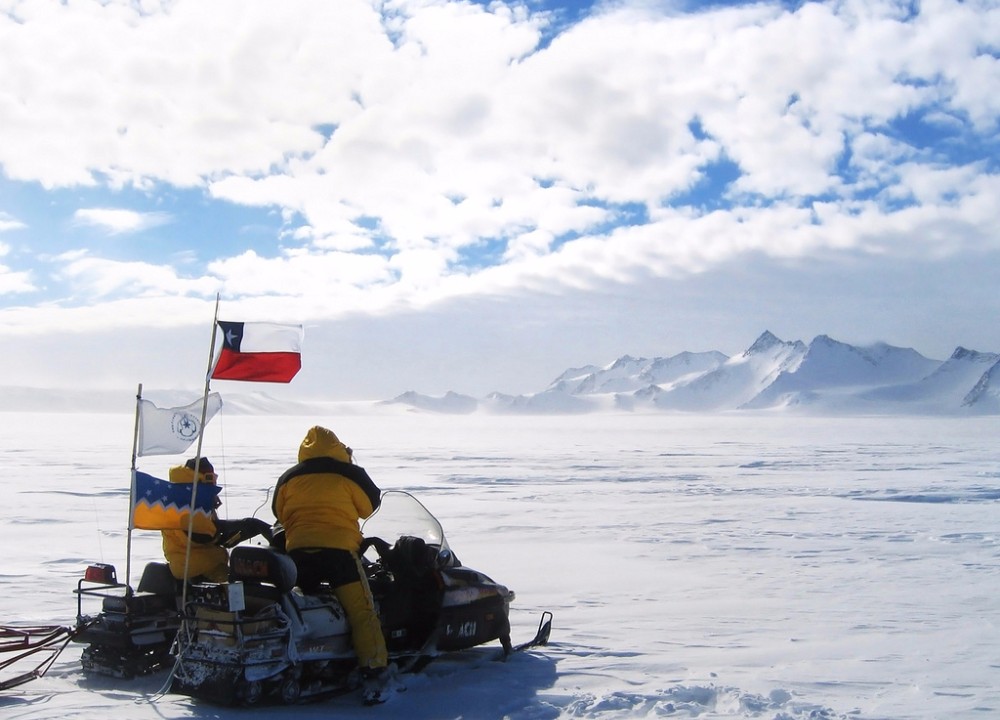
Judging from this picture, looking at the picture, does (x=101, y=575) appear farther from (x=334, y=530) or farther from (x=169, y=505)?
(x=334, y=530)

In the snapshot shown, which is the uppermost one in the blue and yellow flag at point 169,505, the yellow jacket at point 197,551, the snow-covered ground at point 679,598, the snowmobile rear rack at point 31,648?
the blue and yellow flag at point 169,505

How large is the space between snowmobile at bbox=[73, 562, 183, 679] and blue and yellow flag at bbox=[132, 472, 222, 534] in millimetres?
306

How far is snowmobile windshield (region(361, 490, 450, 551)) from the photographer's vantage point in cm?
573

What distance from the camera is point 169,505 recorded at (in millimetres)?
5520

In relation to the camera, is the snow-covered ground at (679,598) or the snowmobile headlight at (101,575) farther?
the snowmobile headlight at (101,575)

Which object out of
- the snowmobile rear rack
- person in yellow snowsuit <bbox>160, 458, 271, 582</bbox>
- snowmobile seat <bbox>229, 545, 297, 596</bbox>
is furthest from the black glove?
the snowmobile rear rack

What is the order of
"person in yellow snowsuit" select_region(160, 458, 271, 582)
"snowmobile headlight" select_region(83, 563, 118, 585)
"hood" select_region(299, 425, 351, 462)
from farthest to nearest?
"person in yellow snowsuit" select_region(160, 458, 271, 582)
"snowmobile headlight" select_region(83, 563, 118, 585)
"hood" select_region(299, 425, 351, 462)

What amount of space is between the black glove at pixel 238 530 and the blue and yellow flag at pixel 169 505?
66mm

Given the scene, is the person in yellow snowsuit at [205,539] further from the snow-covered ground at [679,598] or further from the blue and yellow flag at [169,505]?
the snow-covered ground at [679,598]

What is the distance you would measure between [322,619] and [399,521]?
932mm

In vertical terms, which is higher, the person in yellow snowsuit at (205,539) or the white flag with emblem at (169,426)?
the white flag with emblem at (169,426)

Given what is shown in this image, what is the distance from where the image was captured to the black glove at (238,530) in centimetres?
548

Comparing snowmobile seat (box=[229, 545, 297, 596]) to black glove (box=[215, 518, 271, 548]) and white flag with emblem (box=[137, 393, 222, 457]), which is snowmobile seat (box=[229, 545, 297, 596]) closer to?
black glove (box=[215, 518, 271, 548])

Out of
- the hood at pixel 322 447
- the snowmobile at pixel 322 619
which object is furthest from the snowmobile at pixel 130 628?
the hood at pixel 322 447
